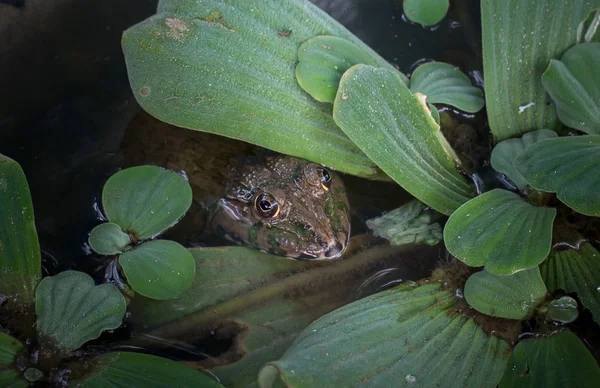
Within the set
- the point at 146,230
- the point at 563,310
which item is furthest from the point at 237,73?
the point at 563,310

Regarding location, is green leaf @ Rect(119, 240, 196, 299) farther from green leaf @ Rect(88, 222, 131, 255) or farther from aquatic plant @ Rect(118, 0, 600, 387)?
aquatic plant @ Rect(118, 0, 600, 387)

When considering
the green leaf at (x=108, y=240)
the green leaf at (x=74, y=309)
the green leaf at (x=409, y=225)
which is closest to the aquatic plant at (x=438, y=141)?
the green leaf at (x=409, y=225)

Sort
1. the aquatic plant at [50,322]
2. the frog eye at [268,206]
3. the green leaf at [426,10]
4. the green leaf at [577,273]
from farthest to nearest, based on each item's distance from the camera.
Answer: the green leaf at [426,10]
the frog eye at [268,206]
the green leaf at [577,273]
the aquatic plant at [50,322]

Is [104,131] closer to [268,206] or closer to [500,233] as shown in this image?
[268,206]

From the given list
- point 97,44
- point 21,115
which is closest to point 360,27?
point 97,44

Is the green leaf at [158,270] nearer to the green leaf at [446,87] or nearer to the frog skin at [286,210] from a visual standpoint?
the frog skin at [286,210]

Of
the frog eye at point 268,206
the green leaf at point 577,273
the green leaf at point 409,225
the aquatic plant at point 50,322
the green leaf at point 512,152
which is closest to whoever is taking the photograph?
the aquatic plant at point 50,322

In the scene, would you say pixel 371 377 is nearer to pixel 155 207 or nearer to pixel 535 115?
pixel 155 207

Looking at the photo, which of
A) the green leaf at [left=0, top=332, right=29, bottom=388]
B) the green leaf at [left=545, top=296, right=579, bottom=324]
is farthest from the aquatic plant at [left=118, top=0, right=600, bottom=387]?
the green leaf at [left=0, top=332, right=29, bottom=388]
